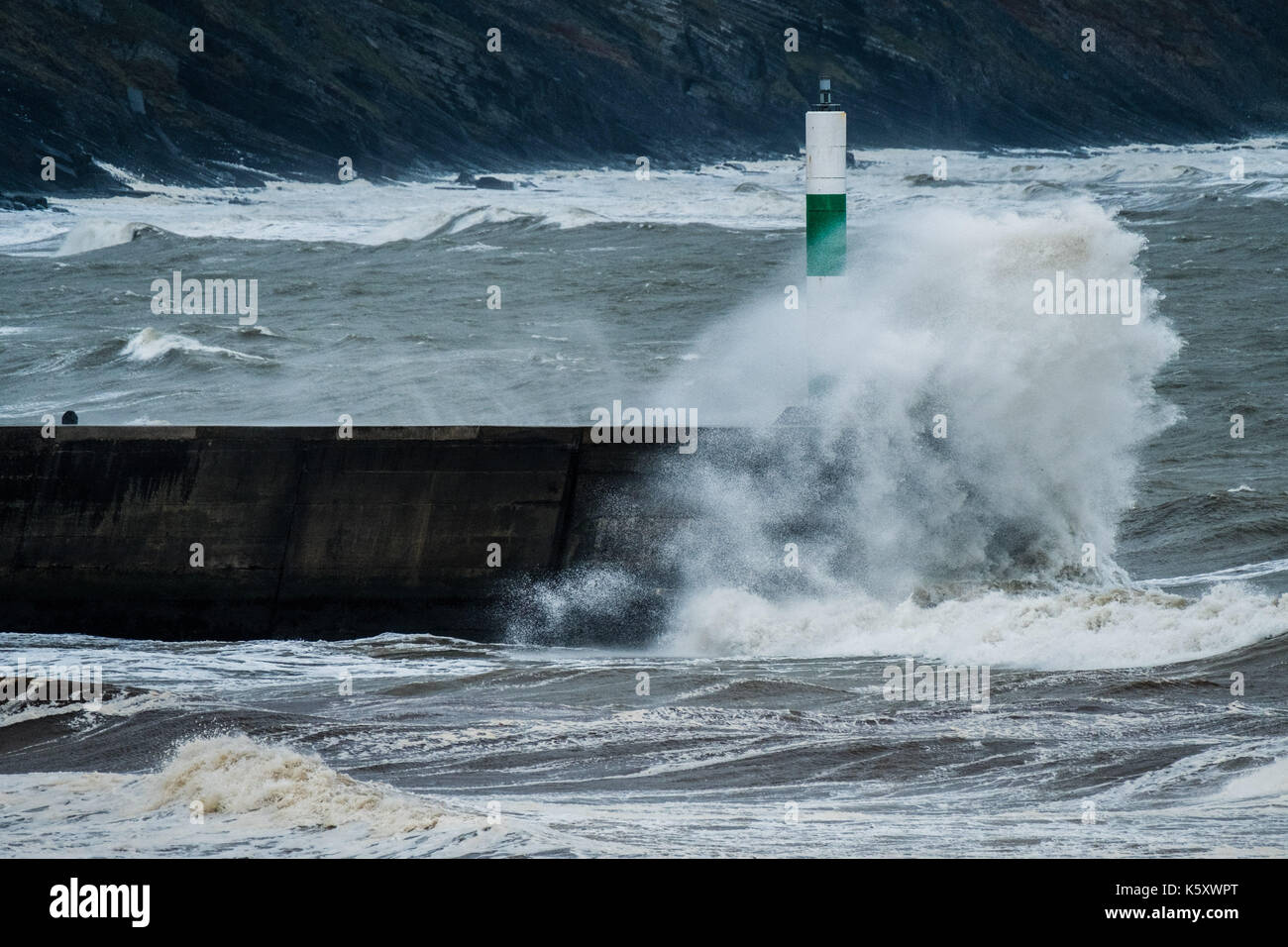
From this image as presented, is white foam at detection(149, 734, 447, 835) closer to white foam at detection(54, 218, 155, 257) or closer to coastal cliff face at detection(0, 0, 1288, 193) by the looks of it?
white foam at detection(54, 218, 155, 257)

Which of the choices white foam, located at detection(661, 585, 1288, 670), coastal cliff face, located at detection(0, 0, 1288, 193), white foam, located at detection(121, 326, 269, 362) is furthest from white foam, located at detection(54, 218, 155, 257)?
white foam, located at detection(661, 585, 1288, 670)

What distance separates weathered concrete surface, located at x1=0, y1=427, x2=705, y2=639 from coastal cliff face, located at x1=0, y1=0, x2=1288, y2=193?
178 feet

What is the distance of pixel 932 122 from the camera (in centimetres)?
11788

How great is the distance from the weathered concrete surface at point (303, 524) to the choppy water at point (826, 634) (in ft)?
1.11

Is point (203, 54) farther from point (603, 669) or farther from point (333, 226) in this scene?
point (603, 669)

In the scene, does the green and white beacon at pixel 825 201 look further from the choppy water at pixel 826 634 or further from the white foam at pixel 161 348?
the white foam at pixel 161 348

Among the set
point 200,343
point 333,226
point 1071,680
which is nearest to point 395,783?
point 1071,680

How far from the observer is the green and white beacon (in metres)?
14.7

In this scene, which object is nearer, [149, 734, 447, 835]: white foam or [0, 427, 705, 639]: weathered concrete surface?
[149, 734, 447, 835]: white foam

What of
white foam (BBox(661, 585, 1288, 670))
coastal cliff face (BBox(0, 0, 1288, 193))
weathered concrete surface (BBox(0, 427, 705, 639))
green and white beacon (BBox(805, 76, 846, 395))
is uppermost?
coastal cliff face (BBox(0, 0, 1288, 193))

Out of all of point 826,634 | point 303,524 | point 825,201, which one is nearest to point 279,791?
point 826,634

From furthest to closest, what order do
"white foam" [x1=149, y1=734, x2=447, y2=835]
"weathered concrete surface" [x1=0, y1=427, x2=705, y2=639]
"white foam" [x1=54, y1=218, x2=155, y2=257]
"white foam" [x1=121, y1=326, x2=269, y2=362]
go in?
"white foam" [x1=54, y1=218, x2=155, y2=257] → "white foam" [x1=121, y1=326, x2=269, y2=362] → "weathered concrete surface" [x1=0, y1=427, x2=705, y2=639] → "white foam" [x1=149, y1=734, x2=447, y2=835]

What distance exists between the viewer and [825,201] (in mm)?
14656
